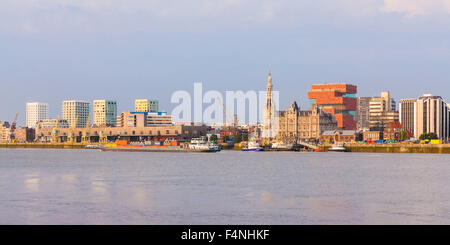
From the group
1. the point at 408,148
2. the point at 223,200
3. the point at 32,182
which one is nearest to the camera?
the point at 223,200

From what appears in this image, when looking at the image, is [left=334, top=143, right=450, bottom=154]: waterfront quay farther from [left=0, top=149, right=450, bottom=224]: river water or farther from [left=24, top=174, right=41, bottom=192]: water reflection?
[left=24, top=174, right=41, bottom=192]: water reflection

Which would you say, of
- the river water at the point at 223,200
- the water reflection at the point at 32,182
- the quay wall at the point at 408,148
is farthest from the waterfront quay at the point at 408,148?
the water reflection at the point at 32,182

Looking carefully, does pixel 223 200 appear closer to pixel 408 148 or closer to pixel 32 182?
pixel 32 182

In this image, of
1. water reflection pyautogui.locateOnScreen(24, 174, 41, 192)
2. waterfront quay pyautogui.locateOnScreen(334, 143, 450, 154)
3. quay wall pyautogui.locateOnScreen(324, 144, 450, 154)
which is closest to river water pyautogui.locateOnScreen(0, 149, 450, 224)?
water reflection pyautogui.locateOnScreen(24, 174, 41, 192)

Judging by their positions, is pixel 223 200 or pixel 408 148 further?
pixel 408 148

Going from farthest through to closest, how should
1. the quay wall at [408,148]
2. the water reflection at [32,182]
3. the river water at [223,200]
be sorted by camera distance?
1. the quay wall at [408,148]
2. the water reflection at [32,182]
3. the river water at [223,200]

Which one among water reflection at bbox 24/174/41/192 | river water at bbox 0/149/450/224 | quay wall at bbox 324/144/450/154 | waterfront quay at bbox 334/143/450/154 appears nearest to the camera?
river water at bbox 0/149/450/224

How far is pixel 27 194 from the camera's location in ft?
157

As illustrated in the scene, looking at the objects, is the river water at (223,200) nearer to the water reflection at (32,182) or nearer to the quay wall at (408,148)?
the water reflection at (32,182)

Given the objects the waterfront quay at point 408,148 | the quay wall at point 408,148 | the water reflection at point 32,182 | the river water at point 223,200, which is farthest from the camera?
the waterfront quay at point 408,148

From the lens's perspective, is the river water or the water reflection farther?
the water reflection

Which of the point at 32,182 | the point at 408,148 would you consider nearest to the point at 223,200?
the point at 32,182
